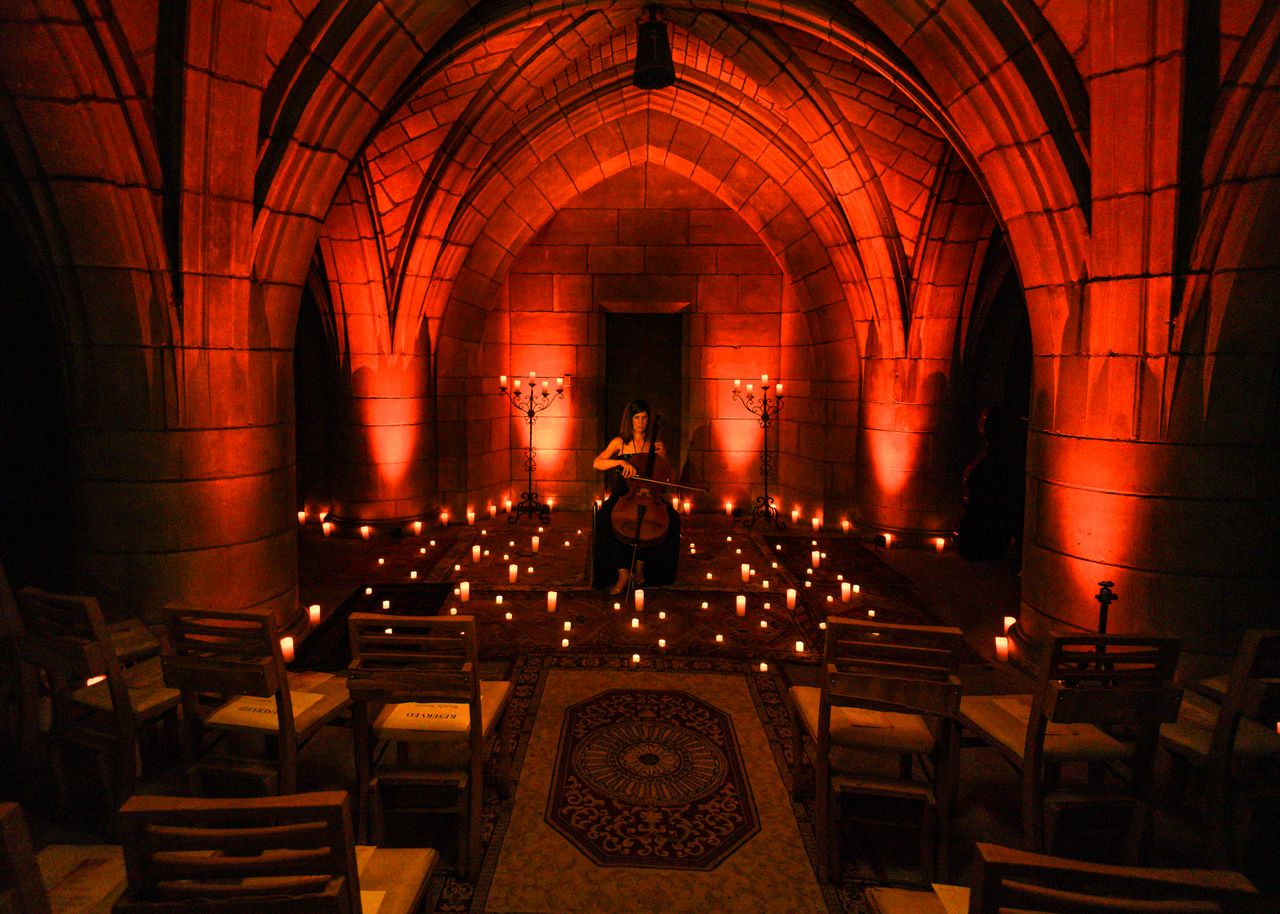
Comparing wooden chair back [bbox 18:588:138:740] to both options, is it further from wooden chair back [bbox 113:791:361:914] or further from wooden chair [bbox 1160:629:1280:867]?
wooden chair [bbox 1160:629:1280:867]

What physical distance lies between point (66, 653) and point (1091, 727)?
135 inches

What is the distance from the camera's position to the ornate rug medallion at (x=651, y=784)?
2.67 metres

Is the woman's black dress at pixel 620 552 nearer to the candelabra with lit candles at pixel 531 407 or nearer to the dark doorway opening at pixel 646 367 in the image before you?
the candelabra with lit candles at pixel 531 407

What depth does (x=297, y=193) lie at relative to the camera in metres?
4.12

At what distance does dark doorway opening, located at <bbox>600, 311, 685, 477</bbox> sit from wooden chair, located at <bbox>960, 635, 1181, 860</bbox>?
689cm

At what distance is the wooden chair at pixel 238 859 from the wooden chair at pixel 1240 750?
2519 mm

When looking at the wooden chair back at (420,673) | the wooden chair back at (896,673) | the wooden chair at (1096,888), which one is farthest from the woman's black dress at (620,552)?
the wooden chair at (1096,888)

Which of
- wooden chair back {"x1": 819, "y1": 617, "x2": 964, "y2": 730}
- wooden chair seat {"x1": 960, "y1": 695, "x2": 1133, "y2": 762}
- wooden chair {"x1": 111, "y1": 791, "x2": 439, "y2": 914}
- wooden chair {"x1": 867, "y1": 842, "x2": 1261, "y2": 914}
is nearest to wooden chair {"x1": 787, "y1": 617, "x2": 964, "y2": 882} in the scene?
wooden chair back {"x1": 819, "y1": 617, "x2": 964, "y2": 730}

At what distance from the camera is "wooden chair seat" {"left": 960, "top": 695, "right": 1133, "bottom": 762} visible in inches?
93.9

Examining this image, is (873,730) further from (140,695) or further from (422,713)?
(140,695)

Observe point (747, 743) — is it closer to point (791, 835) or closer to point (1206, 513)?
point (791, 835)

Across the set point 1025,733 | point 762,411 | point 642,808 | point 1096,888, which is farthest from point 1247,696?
point 762,411

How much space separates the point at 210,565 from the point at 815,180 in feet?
20.7

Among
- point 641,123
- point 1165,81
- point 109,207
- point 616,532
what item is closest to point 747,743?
point 616,532
